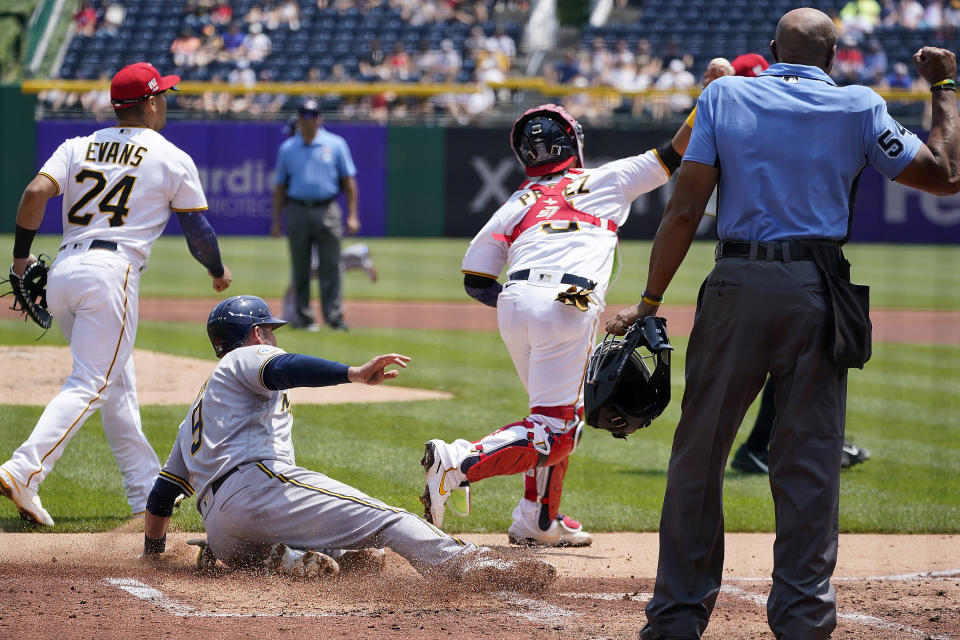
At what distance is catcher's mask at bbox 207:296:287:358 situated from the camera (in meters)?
4.77

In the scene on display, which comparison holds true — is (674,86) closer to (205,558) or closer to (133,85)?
(133,85)

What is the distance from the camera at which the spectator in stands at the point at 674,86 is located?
2323cm

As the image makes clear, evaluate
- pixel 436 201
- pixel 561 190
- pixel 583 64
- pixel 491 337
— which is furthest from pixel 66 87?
pixel 561 190

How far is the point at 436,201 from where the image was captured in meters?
23.7

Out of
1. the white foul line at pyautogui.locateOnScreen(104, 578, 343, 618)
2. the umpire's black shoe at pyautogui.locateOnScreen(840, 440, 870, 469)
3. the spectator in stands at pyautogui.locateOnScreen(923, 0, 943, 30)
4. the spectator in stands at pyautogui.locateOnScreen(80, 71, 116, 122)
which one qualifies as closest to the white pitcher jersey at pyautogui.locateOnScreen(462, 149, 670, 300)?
the white foul line at pyautogui.locateOnScreen(104, 578, 343, 618)

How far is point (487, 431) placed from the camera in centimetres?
768

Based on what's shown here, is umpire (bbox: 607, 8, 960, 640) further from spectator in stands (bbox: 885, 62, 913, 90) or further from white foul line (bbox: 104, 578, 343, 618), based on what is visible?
spectator in stands (bbox: 885, 62, 913, 90)

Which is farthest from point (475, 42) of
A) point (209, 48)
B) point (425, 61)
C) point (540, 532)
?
point (540, 532)

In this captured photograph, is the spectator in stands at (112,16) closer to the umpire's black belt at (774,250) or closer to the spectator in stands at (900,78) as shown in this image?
the spectator in stands at (900,78)

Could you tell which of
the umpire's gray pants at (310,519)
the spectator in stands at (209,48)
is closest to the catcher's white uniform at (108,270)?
the umpire's gray pants at (310,519)

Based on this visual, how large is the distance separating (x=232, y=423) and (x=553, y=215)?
1.69 meters

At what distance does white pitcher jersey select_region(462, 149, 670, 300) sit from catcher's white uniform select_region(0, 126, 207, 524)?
4.67 feet

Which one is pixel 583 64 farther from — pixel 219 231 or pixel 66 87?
pixel 66 87

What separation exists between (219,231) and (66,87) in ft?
12.6
